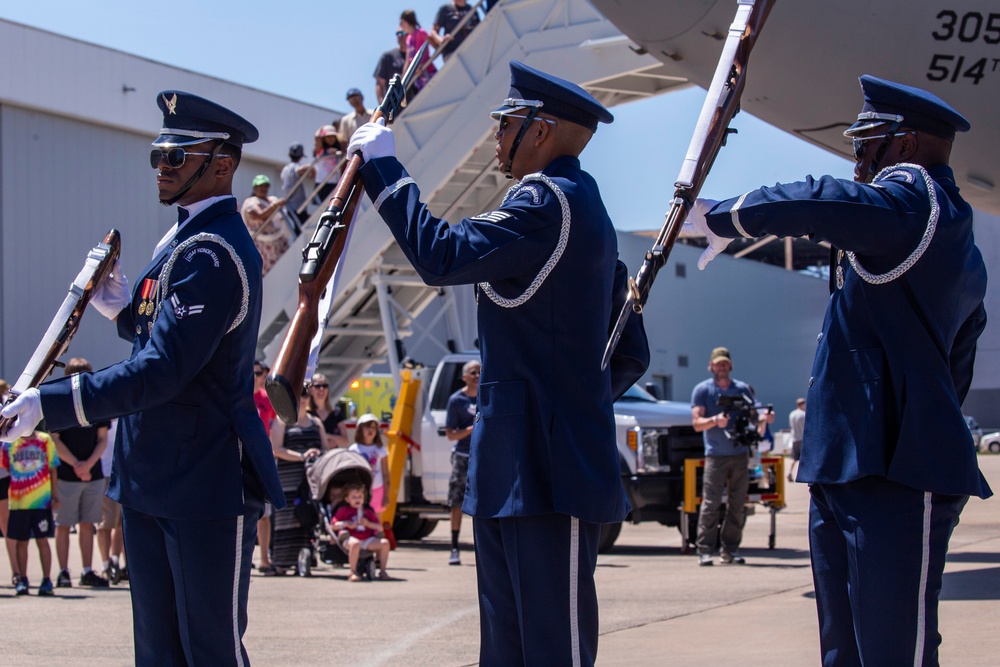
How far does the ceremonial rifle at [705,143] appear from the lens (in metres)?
3.39

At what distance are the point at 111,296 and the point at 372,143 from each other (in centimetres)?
124

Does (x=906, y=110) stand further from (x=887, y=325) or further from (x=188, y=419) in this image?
(x=188, y=419)

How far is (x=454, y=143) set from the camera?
14375mm

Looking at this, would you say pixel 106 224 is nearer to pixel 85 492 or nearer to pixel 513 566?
pixel 85 492

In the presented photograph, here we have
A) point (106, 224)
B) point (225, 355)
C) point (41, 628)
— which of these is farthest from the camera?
point (106, 224)

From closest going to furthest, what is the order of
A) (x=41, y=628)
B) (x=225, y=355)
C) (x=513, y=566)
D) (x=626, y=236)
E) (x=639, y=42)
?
(x=513, y=566) → (x=225, y=355) → (x=41, y=628) → (x=639, y=42) → (x=626, y=236)

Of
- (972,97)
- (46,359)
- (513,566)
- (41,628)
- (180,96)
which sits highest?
(972,97)

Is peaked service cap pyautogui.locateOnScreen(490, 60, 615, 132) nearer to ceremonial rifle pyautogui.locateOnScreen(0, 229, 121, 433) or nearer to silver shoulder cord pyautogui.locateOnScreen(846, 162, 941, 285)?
silver shoulder cord pyautogui.locateOnScreen(846, 162, 941, 285)

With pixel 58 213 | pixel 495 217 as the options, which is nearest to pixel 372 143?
pixel 495 217

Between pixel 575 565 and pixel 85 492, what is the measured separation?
7.37 m

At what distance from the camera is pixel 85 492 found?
10.0 metres

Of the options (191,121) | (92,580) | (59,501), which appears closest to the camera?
(191,121)

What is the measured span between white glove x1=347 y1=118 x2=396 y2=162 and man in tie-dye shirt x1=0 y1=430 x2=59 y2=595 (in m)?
6.72

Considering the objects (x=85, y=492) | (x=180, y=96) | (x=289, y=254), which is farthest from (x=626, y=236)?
(x=180, y=96)
